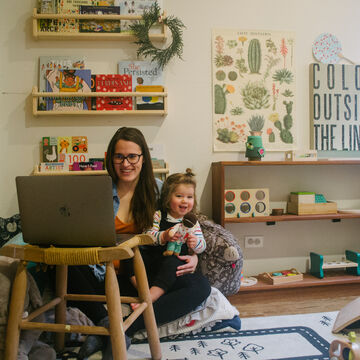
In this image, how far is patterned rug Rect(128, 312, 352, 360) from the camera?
1438mm

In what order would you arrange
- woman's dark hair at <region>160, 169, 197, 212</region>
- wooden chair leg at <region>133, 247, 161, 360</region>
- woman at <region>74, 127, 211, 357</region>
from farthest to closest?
woman's dark hair at <region>160, 169, 197, 212</region>
woman at <region>74, 127, 211, 357</region>
wooden chair leg at <region>133, 247, 161, 360</region>

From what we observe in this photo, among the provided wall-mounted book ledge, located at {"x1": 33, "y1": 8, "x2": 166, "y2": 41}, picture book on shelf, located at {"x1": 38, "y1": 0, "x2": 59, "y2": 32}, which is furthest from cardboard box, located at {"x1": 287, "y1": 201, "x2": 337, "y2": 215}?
picture book on shelf, located at {"x1": 38, "y1": 0, "x2": 59, "y2": 32}

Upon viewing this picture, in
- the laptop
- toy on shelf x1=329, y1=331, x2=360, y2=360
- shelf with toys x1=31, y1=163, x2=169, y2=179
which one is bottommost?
toy on shelf x1=329, y1=331, x2=360, y2=360

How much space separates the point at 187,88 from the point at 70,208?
1.59 m

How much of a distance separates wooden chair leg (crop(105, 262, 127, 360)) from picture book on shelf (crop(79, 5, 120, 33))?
181 centimetres

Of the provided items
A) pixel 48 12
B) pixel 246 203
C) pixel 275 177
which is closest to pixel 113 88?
pixel 48 12

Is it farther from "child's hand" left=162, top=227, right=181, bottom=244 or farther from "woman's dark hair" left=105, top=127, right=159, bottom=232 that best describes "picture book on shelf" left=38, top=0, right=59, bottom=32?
"child's hand" left=162, top=227, right=181, bottom=244

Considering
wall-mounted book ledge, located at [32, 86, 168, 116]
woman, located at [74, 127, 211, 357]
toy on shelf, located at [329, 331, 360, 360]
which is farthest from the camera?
wall-mounted book ledge, located at [32, 86, 168, 116]

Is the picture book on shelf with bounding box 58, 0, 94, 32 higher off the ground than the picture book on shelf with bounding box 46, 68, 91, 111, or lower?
higher

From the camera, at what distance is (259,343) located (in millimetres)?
1543

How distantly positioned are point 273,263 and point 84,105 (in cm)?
179

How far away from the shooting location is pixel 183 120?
250cm

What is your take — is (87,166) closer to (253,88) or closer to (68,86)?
(68,86)

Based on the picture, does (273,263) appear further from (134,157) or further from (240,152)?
(134,157)
